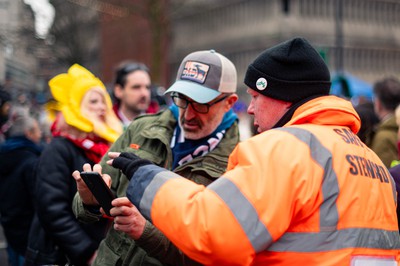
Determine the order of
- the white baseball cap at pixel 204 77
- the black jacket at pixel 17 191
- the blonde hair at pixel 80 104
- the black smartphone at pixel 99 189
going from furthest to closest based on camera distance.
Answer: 1. the black jacket at pixel 17 191
2. the blonde hair at pixel 80 104
3. the white baseball cap at pixel 204 77
4. the black smartphone at pixel 99 189

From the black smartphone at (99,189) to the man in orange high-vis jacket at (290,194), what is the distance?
0.31 metres

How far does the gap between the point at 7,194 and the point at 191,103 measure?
307 centimetres

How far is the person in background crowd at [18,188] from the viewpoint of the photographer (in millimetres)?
6738

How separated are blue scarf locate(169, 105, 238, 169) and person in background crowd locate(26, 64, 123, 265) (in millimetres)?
1207

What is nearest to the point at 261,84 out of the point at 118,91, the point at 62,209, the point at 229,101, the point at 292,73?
the point at 292,73

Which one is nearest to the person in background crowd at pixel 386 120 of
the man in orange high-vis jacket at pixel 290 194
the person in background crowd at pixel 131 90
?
the person in background crowd at pixel 131 90

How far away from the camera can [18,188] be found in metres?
6.86

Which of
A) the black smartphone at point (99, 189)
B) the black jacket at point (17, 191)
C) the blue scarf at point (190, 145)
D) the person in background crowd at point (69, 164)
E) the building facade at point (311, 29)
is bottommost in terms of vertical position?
the building facade at point (311, 29)

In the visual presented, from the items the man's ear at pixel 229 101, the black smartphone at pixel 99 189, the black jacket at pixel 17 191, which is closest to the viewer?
the black smartphone at pixel 99 189

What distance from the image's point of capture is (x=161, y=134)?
14.0ft

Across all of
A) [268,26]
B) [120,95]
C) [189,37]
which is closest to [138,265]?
[120,95]

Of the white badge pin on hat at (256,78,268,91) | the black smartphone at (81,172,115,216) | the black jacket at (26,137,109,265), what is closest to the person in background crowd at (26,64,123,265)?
the black jacket at (26,137,109,265)

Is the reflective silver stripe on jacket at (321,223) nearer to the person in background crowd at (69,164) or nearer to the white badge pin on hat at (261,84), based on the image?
the white badge pin on hat at (261,84)

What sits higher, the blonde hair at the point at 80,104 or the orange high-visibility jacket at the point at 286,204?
the orange high-visibility jacket at the point at 286,204
